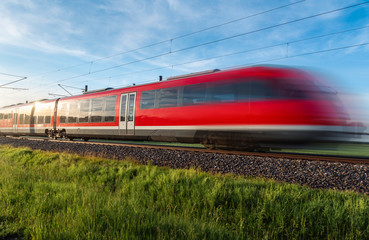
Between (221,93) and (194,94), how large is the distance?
4.43 ft

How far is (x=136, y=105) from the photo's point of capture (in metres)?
12.7

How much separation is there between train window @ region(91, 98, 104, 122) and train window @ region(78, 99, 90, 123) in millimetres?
572

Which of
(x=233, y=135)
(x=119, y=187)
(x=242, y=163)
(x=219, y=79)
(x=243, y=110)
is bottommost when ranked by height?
(x=119, y=187)

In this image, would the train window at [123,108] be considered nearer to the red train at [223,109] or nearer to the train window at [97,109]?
the red train at [223,109]

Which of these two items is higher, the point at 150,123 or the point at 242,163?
the point at 150,123

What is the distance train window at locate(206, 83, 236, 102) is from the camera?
898cm

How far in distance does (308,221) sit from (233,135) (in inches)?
201

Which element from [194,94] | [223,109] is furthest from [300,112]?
[194,94]

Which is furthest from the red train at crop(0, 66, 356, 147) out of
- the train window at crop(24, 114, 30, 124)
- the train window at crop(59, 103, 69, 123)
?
the train window at crop(24, 114, 30, 124)

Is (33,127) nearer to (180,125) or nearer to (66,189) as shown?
(180,125)

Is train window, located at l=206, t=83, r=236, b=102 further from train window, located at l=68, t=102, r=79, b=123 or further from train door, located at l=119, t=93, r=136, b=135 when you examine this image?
train window, located at l=68, t=102, r=79, b=123

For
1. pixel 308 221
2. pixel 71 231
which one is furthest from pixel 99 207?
pixel 308 221

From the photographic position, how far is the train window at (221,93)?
8977 mm

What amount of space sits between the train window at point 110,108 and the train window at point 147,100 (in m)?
2.44
